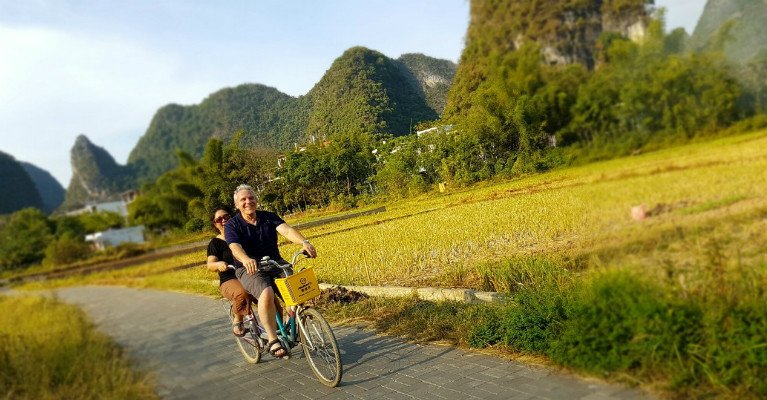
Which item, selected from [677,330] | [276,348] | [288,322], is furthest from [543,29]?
[276,348]

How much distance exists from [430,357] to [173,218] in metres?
2.41

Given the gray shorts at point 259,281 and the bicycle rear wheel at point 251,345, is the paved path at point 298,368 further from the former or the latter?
the gray shorts at point 259,281

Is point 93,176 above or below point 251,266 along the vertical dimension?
above

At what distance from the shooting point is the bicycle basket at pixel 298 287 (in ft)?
15.7

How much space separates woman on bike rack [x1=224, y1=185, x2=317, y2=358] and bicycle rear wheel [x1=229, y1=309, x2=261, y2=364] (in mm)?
374

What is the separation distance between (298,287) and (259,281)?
0.49m

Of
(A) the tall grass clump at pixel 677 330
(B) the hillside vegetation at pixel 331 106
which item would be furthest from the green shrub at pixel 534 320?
(B) the hillside vegetation at pixel 331 106

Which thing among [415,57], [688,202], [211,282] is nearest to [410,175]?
[415,57]

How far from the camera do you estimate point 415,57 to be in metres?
6.70

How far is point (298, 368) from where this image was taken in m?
5.33

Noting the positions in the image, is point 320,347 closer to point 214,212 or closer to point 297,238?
point 297,238

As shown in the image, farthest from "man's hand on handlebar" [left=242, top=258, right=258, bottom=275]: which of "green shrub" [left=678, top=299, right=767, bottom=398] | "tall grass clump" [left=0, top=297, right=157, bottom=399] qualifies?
"green shrub" [left=678, top=299, right=767, bottom=398]

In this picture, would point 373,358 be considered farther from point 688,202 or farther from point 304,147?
point 304,147

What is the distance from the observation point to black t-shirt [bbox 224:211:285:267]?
5199mm
